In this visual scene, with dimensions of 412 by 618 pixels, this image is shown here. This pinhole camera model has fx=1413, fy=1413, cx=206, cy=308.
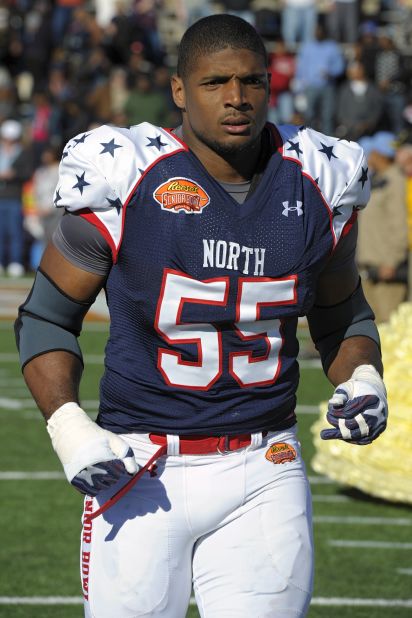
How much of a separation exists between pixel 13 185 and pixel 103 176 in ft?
54.0

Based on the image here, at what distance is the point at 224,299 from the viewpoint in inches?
128

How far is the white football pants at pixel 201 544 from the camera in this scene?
3.20m

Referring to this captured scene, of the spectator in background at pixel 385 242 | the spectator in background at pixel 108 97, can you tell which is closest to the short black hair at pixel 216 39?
the spectator in background at pixel 385 242

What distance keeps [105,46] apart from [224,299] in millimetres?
18912

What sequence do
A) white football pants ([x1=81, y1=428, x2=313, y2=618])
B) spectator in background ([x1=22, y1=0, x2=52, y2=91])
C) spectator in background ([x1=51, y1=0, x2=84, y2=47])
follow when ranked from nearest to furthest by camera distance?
white football pants ([x1=81, y1=428, x2=313, y2=618])
spectator in background ([x1=22, y1=0, x2=52, y2=91])
spectator in background ([x1=51, y1=0, x2=84, y2=47])

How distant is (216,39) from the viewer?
3287 millimetres

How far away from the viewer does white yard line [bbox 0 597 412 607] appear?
559 centimetres

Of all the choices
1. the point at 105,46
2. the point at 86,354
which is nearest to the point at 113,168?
the point at 86,354

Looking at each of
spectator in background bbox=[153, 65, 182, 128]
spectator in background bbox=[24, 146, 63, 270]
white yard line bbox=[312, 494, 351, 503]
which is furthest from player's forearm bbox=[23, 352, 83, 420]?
spectator in background bbox=[153, 65, 182, 128]

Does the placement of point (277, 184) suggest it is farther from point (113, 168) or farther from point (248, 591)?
point (248, 591)

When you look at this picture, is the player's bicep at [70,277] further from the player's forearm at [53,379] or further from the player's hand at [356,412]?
the player's hand at [356,412]

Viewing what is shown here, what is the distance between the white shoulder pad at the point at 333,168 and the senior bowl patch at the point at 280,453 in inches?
20.2

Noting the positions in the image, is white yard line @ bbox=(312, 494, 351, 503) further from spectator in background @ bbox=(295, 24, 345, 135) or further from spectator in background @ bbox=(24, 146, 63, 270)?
spectator in background @ bbox=(295, 24, 345, 135)

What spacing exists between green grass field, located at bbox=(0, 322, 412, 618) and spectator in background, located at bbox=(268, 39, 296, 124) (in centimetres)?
1078
